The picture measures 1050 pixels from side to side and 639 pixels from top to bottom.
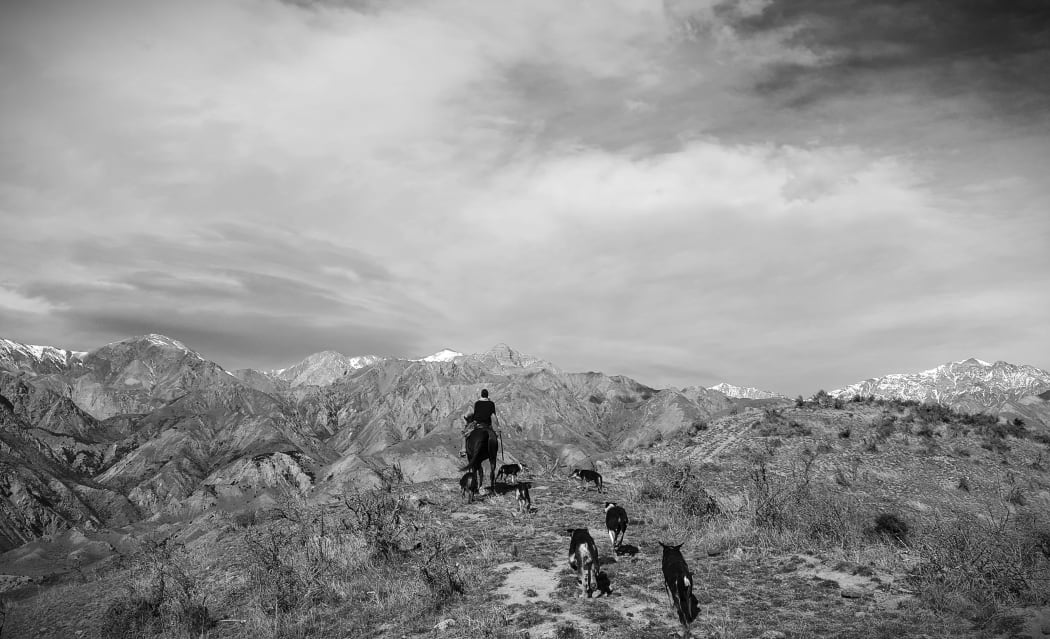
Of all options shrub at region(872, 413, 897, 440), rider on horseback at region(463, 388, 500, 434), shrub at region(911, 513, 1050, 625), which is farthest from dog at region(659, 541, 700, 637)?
shrub at region(872, 413, 897, 440)

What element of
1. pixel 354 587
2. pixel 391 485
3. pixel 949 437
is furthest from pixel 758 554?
pixel 949 437

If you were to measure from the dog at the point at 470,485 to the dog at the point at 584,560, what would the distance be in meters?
8.62

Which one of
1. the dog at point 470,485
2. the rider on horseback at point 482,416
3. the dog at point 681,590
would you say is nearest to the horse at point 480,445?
the rider on horseback at point 482,416

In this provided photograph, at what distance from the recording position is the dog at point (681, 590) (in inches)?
410

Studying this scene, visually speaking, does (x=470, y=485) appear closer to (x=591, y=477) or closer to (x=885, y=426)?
(x=591, y=477)

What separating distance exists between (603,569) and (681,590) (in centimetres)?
327

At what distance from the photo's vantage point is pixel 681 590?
10531 mm

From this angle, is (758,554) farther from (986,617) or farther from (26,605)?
(26,605)

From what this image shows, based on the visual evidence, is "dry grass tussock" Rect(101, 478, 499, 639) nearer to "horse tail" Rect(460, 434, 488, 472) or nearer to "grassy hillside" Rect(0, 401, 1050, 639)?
"grassy hillside" Rect(0, 401, 1050, 639)

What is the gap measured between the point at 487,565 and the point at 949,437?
2500 cm

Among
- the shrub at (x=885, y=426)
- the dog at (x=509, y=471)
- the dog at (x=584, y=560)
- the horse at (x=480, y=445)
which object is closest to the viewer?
the dog at (x=584, y=560)

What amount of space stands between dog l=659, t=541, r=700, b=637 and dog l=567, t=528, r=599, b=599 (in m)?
1.46

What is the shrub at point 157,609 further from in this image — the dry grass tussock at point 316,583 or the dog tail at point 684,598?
the dog tail at point 684,598

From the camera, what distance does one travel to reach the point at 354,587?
13.4m
